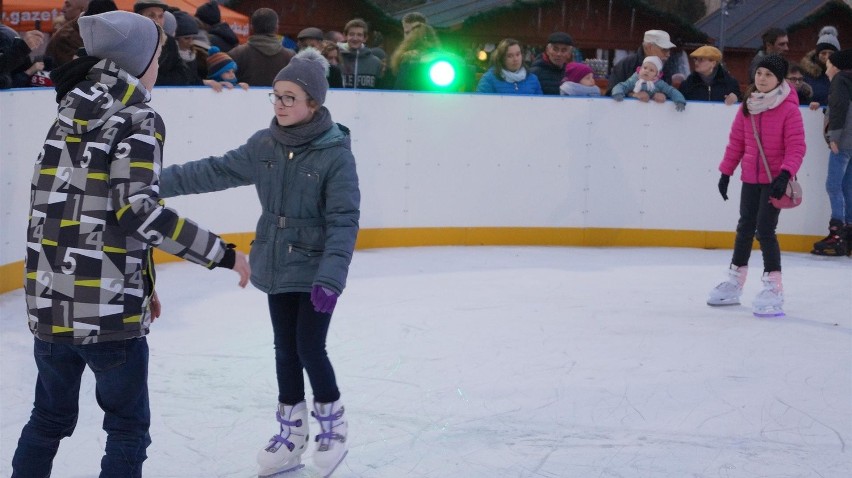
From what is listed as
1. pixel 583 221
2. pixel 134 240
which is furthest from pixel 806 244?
pixel 134 240

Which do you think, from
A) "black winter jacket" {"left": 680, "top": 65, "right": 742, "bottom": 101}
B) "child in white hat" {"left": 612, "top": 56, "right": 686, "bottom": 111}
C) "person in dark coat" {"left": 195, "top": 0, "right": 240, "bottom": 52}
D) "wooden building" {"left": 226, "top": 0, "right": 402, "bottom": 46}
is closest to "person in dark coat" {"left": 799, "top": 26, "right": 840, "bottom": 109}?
"black winter jacket" {"left": 680, "top": 65, "right": 742, "bottom": 101}

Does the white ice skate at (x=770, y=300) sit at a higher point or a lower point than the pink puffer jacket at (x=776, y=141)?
lower

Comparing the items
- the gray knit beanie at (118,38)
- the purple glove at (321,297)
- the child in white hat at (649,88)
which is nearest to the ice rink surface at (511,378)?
the purple glove at (321,297)

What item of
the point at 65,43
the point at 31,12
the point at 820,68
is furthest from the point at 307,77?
the point at 31,12

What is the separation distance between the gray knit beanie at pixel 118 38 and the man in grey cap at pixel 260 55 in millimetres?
5040

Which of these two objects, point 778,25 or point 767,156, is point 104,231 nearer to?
point 767,156

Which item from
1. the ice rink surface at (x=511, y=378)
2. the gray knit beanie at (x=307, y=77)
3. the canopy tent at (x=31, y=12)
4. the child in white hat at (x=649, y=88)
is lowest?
the ice rink surface at (x=511, y=378)

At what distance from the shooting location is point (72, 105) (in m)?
2.53

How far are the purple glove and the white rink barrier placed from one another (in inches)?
182

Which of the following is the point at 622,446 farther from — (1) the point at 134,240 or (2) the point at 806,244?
(2) the point at 806,244

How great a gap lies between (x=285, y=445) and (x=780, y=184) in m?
3.32

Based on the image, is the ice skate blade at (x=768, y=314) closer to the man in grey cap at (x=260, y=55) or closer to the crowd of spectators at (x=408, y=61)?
the crowd of spectators at (x=408, y=61)

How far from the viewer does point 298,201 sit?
3.31 m

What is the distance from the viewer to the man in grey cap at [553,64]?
8.66 meters
